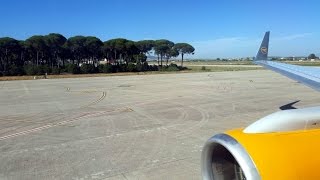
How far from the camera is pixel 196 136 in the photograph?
11.0 metres

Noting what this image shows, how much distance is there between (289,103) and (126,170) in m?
13.7

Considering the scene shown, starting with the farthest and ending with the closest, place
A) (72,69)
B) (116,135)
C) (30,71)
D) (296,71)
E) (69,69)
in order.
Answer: (69,69), (72,69), (30,71), (296,71), (116,135)

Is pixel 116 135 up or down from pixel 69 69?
down

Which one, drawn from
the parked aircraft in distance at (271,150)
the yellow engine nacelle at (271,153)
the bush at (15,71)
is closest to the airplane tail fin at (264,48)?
the parked aircraft in distance at (271,150)

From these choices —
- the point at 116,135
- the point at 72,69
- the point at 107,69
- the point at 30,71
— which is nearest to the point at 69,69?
the point at 72,69

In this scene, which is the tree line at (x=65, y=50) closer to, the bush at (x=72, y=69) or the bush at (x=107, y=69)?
the bush at (x=107, y=69)

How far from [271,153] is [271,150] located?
3 cm

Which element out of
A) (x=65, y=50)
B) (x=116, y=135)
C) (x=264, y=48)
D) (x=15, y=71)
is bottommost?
(x=116, y=135)

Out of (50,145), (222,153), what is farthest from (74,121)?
(222,153)

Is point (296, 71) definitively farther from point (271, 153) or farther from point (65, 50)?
point (65, 50)

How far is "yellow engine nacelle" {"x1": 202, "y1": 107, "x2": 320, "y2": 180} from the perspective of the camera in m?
2.58

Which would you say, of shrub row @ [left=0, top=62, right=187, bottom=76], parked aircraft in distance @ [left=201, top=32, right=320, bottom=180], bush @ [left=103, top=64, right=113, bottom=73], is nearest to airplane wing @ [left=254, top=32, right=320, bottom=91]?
parked aircraft in distance @ [left=201, top=32, right=320, bottom=180]

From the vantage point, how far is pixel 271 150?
2.72m

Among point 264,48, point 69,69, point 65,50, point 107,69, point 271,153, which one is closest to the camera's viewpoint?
point 271,153
